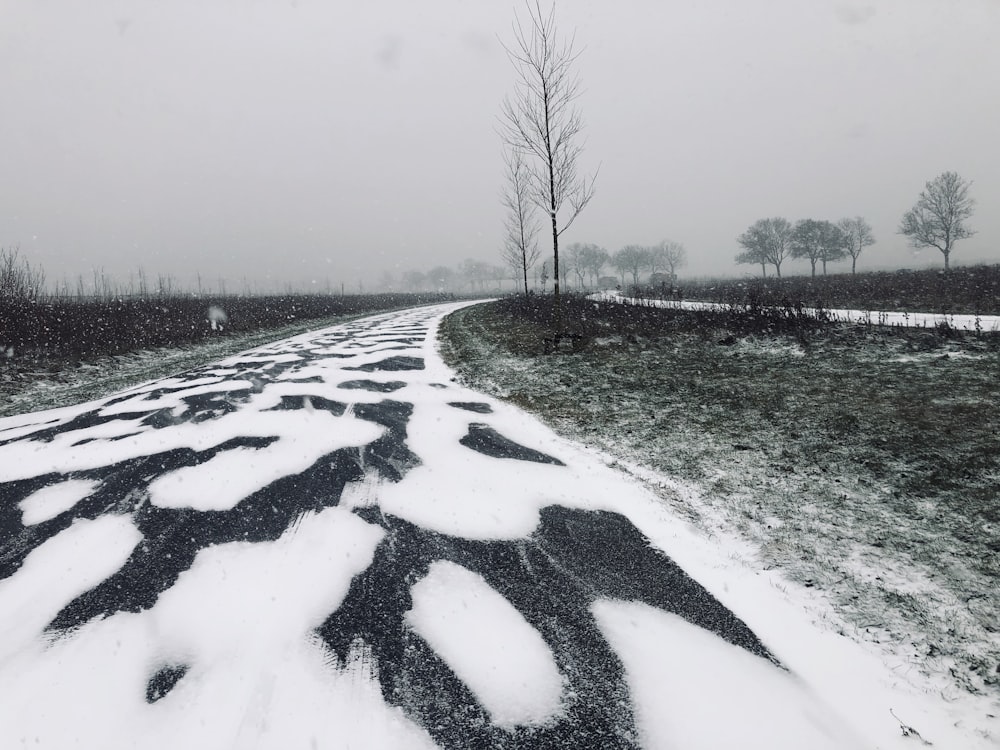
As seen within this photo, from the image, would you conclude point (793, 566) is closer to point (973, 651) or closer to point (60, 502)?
point (973, 651)

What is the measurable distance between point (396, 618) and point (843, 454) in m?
3.85

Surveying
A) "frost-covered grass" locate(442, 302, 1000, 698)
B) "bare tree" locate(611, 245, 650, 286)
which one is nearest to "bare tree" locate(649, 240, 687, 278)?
"bare tree" locate(611, 245, 650, 286)

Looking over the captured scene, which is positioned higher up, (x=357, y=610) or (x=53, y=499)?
(x=53, y=499)

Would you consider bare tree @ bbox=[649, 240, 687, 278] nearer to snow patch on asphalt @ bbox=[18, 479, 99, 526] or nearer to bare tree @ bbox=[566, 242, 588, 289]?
Result: bare tree @ bbox=[566, 242, 588, 289]

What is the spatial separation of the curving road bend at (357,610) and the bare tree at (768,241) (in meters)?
58.3

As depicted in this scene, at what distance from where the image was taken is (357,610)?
2146mm

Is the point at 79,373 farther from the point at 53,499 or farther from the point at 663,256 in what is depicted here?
the point at 663,256

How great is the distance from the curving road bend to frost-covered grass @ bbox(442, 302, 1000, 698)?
629 millimetres

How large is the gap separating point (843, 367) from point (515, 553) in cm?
640

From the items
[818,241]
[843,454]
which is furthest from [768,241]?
[843,454]

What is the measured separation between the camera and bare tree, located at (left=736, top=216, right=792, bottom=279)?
51594 mm

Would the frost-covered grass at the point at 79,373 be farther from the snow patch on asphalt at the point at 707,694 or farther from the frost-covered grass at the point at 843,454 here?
the snow patch on asphalt at the point at 707,694

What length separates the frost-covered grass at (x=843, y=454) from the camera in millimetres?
2135

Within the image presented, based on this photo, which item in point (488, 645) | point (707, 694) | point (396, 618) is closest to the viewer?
point (707, 694)
